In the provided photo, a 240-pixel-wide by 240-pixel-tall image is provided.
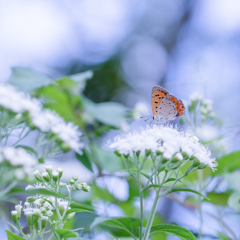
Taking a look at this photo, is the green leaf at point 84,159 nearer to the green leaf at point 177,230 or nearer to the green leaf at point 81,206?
the green leaf at point 81,206

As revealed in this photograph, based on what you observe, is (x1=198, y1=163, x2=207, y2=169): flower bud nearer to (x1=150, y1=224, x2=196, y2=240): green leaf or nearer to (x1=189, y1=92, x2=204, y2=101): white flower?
(x1=150, y1=224, x2=196, y2=240): green leaf

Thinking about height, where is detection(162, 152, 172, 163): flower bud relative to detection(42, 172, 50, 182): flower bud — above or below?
above

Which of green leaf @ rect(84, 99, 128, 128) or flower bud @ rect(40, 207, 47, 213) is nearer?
flower bud @ rect(40, 207, 47, 213)

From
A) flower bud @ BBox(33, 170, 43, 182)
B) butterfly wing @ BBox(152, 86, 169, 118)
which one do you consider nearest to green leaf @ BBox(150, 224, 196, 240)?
flower bud @ BBox(33, 170, 43, 182)

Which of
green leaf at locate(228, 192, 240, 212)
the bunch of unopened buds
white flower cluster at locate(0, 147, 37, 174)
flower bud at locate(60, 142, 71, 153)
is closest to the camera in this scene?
white flower cluster at locate(0, 147, 37, 174)

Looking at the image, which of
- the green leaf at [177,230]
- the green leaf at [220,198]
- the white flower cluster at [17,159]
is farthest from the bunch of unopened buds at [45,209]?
the green leaf at [220,198]

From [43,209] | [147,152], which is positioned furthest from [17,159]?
[147,152]

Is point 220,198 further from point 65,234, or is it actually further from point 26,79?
point 26,79

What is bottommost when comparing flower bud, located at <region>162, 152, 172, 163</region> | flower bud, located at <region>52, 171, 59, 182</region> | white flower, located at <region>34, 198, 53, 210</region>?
white flower, located at <region>34, 198, 53, 210</region>

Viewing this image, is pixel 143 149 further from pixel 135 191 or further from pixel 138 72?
pixel 138 72
